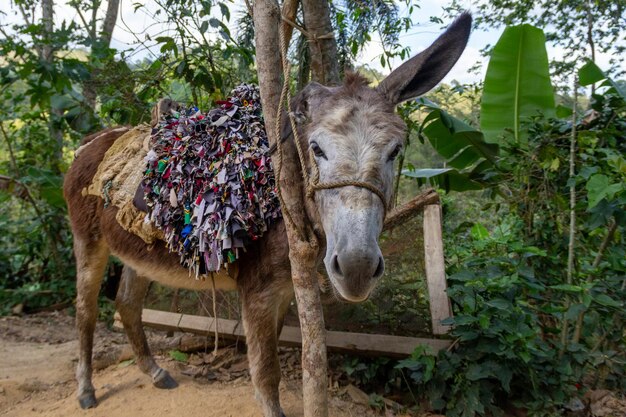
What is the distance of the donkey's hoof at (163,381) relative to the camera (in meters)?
3.68

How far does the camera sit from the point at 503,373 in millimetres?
2723

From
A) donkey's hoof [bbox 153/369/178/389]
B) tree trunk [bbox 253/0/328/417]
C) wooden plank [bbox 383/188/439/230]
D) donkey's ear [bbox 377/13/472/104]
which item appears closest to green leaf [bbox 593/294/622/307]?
wooden plank [bbox 383/188/439/230]

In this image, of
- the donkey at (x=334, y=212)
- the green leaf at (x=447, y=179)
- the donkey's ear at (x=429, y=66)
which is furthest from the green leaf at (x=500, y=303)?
the green leaf at (x=447, y=179)

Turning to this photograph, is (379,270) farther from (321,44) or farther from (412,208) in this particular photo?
(321,44)

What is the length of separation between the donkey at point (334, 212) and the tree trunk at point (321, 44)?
1213 mm

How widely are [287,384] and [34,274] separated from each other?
4.99 metres

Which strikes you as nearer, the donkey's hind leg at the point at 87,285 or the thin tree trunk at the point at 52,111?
the donkey's hind leg at the point at 87,285

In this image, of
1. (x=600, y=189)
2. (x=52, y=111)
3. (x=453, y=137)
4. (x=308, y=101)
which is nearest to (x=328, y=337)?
(x=308, y=101)

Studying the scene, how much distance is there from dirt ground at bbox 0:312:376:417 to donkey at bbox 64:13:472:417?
32 centimetres

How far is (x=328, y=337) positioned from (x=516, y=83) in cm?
292

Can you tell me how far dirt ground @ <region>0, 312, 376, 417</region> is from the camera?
3.28 meters

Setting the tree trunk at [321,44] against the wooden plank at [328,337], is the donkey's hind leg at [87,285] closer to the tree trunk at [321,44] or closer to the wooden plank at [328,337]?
the wooden plank at [328,337]

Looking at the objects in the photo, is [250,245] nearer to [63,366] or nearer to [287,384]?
[287,384]

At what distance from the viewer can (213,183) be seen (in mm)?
2664
